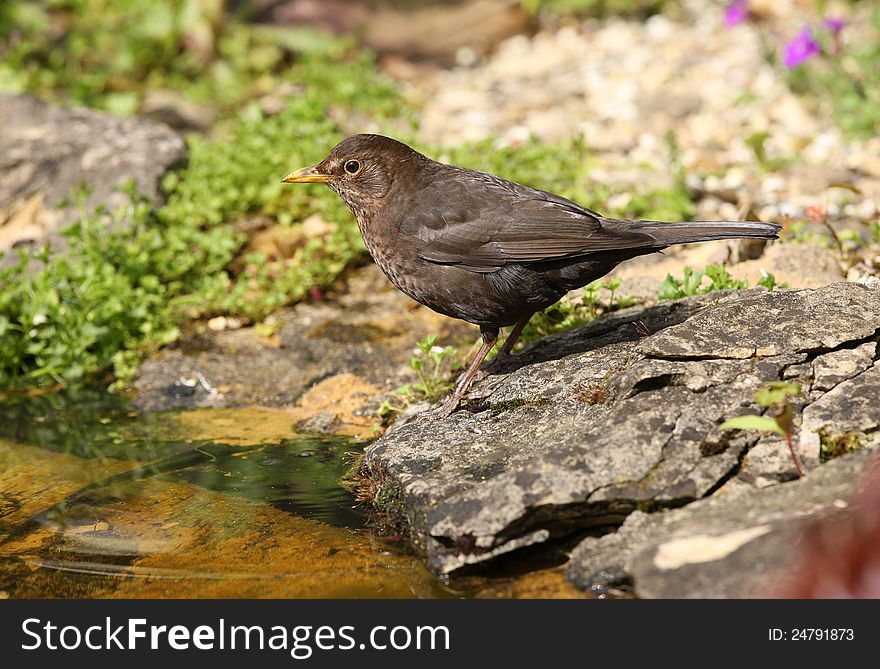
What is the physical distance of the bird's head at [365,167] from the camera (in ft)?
17.5

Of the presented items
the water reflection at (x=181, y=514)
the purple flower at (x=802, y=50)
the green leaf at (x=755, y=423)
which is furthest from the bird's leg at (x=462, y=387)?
the purple flower at (x=802, y=50)

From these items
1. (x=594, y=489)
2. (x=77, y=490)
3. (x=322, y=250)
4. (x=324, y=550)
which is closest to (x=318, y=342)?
(x=322, y=250)

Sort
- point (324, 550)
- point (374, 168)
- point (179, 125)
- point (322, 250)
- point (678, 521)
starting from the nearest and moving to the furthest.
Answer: point (678, 521)
point (324, 550)
point (374, 168)
point (322, 250)
point (179, 125)

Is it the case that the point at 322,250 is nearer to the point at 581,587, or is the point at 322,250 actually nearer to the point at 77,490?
the point at 77,490

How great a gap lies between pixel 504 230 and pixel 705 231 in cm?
91

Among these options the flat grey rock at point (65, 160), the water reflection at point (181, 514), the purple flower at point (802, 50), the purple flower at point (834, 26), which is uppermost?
the purple flower at point (834, 26)

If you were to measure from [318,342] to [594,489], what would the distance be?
308 cm

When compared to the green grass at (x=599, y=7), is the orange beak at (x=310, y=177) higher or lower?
lower

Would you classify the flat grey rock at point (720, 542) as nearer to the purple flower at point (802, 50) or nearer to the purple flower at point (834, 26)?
the purple flower at point (802, 50)

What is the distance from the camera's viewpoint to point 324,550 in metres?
4.19

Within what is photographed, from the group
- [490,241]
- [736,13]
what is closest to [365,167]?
[490,241]

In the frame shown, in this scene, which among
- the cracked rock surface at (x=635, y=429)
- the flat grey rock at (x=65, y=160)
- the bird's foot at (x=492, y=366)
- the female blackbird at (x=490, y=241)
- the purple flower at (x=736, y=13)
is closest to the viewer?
the cracked rock surface at (x=635, y=429)

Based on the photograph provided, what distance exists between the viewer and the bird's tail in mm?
4625

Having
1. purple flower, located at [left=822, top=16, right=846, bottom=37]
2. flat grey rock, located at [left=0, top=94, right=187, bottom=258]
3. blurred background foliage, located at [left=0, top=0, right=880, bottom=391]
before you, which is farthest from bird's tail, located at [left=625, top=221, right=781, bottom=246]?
purple flower, located at [left=822, top=16, right=846, bottom=37]
